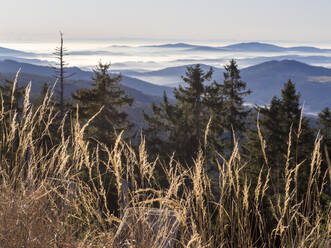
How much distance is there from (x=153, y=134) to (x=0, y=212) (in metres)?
36.2

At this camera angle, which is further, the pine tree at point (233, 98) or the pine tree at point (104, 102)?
the pine tree at point (233, 98)

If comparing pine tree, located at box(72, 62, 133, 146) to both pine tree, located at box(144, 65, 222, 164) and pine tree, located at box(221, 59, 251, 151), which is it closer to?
pine tree, located at box(144, 65, 222, 164)

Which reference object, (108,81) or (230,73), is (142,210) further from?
(230,73)

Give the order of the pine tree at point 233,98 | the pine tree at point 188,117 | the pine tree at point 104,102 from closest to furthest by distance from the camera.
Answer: the pine tree at point 104,102, the pine tree at point 188,117, the pine tree at point 233,98

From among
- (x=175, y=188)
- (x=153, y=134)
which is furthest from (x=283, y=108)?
(x=175, y=188)

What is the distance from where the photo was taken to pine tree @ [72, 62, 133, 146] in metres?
29.9

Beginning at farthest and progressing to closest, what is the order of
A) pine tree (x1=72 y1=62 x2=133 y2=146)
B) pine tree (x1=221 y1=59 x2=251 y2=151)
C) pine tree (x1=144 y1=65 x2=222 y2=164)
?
pine tree (x1=221 y1=59 x2=251 y2=151) < pine tree (x1=144 y1=65 x2=222 y2=164) < pine tree (x1=72 y1=62 x2=133 y2=146)

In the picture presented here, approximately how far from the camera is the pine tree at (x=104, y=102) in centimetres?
2992

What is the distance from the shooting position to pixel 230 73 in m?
37.9

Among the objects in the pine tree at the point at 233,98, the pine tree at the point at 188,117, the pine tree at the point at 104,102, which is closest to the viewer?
the pine tree at the point at 104,102

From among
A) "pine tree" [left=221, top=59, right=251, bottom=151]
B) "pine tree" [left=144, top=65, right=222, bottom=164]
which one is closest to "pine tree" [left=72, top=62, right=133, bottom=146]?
"pine tree" [left=144, top=65, right=222, bottom=164]

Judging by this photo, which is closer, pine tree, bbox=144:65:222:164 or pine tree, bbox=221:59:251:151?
pine tree, bbox=144:65:222:164

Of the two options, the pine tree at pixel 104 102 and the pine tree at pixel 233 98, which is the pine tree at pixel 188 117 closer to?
the pine tree at pixel 233 98

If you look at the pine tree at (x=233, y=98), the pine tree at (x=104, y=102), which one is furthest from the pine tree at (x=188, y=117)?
the pine tree at (x=104, y=102)
